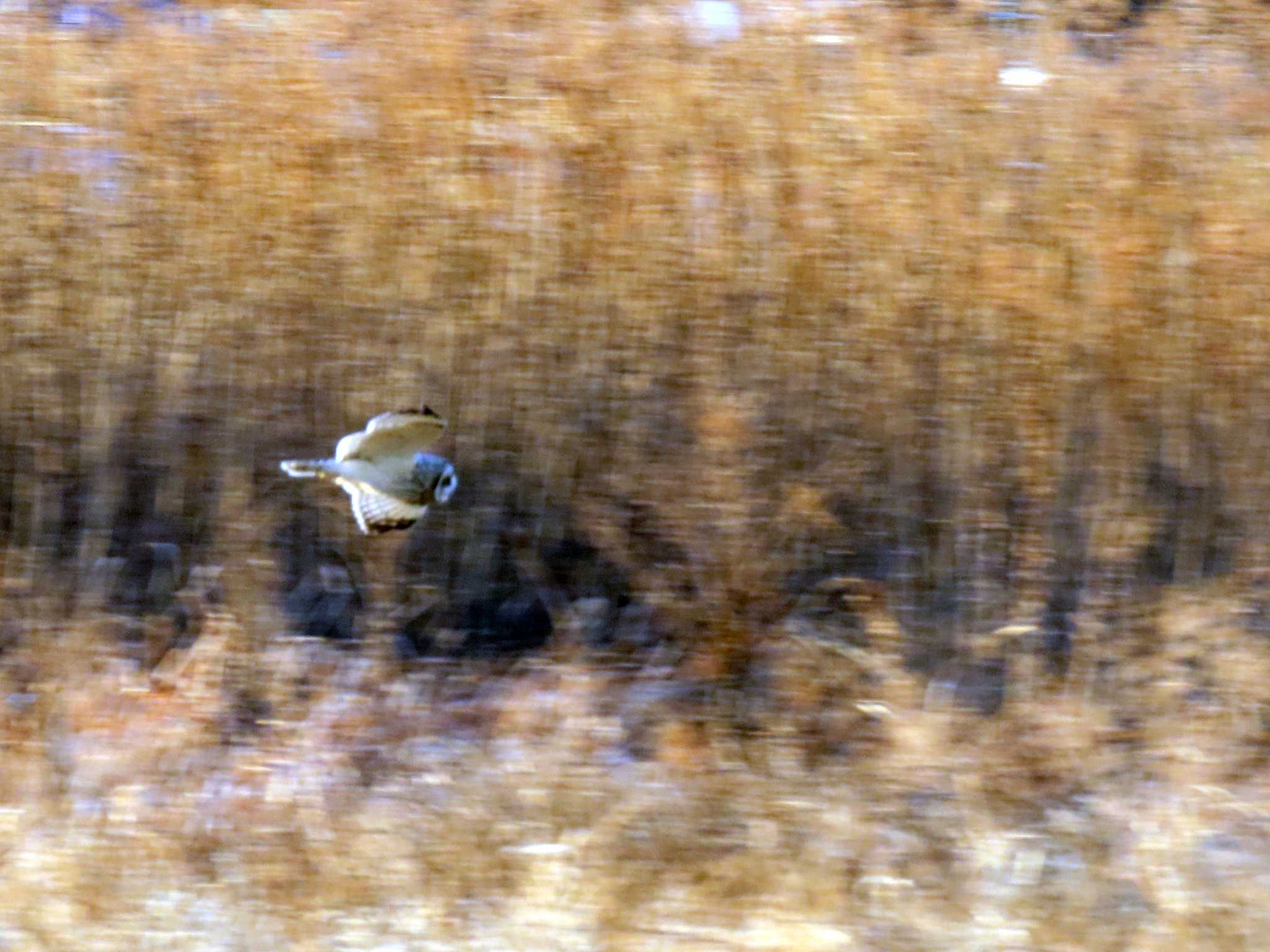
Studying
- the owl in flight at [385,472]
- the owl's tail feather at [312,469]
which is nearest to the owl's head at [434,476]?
the owl in flight at [385,472]

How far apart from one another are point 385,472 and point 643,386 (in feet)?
3.52

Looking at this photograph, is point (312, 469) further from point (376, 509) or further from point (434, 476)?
point (434, 476)

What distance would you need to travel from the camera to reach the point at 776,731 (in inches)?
170

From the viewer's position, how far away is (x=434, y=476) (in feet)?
13.7

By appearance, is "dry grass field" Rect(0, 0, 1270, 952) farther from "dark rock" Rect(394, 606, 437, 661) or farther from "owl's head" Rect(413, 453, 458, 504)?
"owl's head" Rect(413, 453, 458, 504)

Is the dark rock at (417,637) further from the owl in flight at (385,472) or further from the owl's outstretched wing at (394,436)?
the owl's outstretched wing at (394,436)

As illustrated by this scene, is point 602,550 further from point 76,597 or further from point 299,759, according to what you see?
point 76,597

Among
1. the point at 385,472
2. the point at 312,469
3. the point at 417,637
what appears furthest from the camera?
the point at 417,637

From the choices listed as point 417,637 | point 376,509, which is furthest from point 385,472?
point 417,637

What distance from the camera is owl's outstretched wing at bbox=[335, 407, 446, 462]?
3895 mm

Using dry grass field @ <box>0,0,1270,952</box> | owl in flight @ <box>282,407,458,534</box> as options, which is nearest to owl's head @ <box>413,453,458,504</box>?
owl in flight @ <box>282,407,458,534</box>

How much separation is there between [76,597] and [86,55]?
1.84 metres

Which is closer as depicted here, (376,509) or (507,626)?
(376,509)

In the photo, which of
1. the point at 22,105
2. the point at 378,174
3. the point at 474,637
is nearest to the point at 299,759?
the point at 474,637
